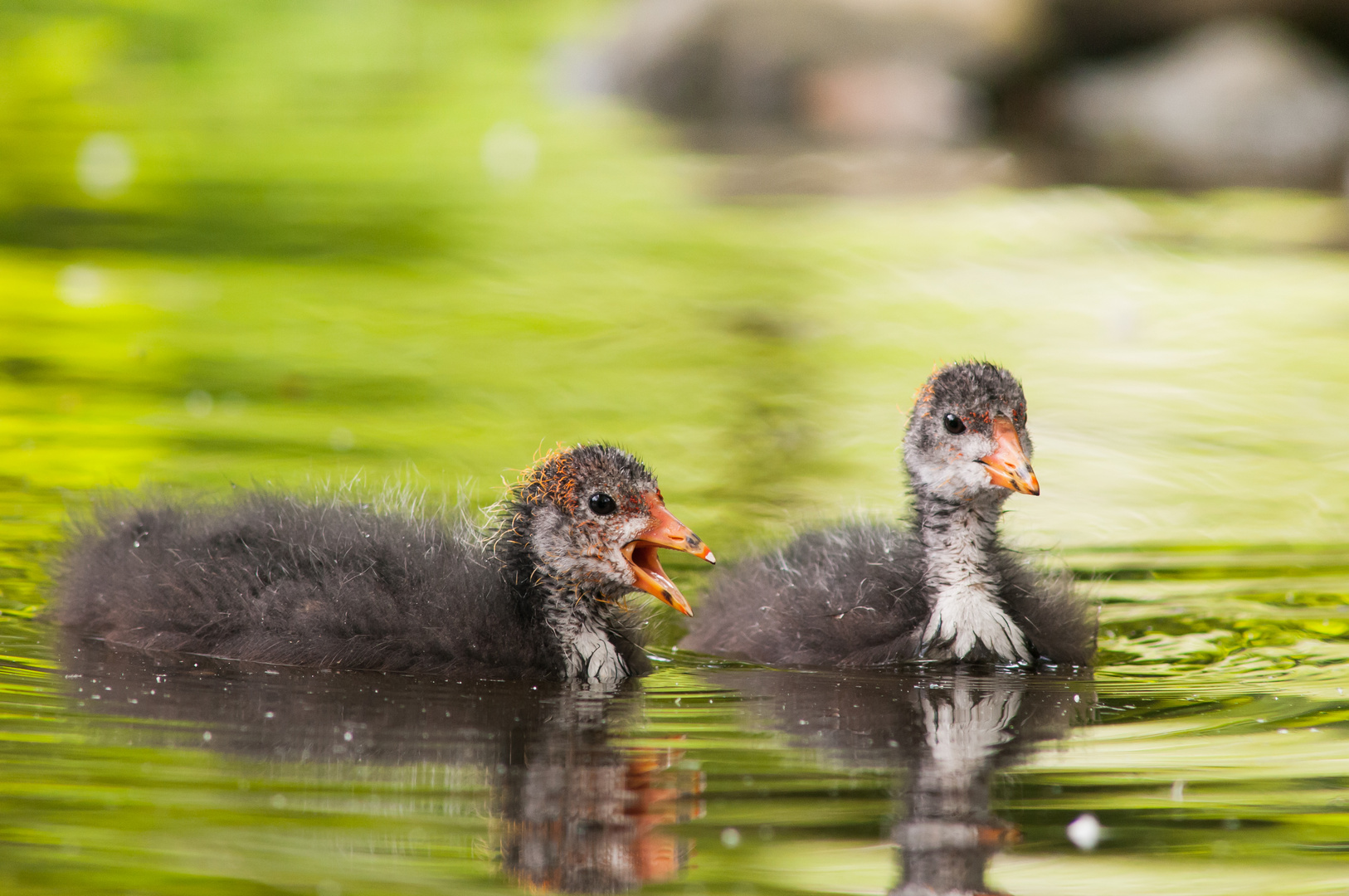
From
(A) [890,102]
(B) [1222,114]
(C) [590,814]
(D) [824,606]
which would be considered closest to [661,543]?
(D) [824,606]

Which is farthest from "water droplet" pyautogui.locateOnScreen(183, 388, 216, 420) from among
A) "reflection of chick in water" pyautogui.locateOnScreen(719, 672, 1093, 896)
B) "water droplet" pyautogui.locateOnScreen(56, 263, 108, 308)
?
"reflection of chick in water" pyautogui.locateOnScreen(719, 672, 1093, 896)

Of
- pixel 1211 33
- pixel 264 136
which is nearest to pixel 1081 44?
pixel 1211 33

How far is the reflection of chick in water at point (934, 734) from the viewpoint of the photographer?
449 centimetres

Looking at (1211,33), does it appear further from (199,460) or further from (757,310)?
(199,460)

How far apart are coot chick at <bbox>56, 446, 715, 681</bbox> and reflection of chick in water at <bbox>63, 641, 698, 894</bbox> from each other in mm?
94

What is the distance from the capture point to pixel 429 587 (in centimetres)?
629

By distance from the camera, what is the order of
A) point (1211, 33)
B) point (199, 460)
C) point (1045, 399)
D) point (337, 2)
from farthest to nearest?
1. point (337, 2)
2. point (1211, 33)
3. point (1045, 399)
4. point (199, 460)

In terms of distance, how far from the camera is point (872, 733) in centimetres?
573

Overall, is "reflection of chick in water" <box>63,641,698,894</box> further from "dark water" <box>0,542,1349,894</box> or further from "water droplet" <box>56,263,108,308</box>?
"water droplet" <box>56,263,108,308</box>

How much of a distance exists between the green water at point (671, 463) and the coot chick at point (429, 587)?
0.49 ft

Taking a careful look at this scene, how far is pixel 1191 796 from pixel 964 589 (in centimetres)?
189

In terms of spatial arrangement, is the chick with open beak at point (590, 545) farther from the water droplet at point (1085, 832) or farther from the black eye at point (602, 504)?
the water droplet at point (1085, 832)

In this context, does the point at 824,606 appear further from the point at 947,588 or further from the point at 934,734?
the point at 934,734

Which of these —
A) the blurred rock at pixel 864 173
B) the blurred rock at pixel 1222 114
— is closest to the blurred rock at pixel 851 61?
the blurred rock at pixel 864 173
